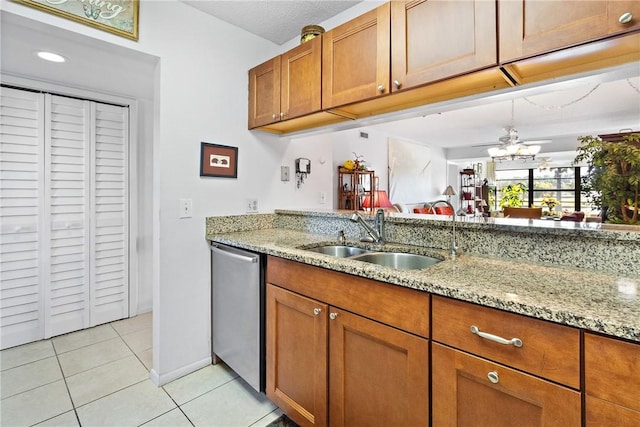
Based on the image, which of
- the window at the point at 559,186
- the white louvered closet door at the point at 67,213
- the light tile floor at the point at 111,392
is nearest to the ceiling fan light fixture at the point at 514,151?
the window at the point at 559,186

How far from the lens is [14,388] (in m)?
1.83

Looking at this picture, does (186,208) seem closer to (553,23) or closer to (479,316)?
(479,316)

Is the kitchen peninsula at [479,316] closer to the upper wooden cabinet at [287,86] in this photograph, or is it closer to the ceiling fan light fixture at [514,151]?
the upper wooden cabinet at [287,86]

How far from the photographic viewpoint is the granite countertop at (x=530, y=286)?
72cm

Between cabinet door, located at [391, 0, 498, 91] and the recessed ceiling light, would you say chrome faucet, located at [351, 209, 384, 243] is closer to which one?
cabinet door, located at [391, 0, 498, 91]

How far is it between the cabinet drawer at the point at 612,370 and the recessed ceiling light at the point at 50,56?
3.03 meters

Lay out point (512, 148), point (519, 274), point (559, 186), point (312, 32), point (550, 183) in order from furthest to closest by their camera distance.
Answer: point (550, 183) → point (559, 186) → point (512, 148) → point (312, 32) → point (519, 274)

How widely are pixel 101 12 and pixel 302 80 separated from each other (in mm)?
1106

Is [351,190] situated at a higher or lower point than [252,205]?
higher

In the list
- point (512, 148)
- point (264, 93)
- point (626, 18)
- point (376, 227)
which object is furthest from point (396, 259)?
point (512, 148)

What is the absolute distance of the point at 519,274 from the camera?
1.09 meters

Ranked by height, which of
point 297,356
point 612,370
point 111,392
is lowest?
point 111,392

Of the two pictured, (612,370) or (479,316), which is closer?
(612,370)

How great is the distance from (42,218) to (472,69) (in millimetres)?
3146
